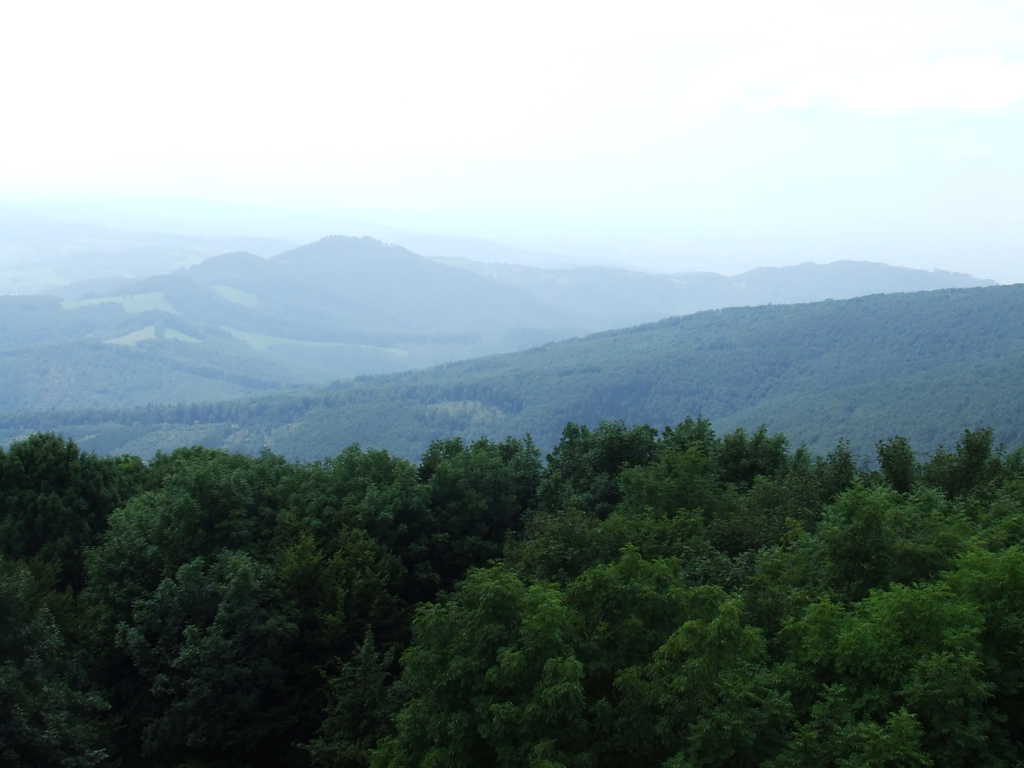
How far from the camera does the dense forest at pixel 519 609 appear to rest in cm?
1354

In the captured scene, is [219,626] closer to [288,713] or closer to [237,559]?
[237,559]

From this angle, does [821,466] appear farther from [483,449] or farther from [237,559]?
[237,559]

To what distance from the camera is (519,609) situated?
15852mm

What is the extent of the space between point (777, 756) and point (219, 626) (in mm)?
15687

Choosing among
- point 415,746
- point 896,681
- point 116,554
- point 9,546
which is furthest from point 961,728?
point 9,546

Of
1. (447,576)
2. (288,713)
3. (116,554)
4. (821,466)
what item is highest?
(821,466)

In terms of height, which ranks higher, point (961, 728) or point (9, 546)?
point (961, 728)

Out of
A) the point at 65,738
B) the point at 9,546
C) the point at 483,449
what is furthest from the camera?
the point at 483,449

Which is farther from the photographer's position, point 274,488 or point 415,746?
point 274,488

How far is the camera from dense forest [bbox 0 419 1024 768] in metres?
13.5

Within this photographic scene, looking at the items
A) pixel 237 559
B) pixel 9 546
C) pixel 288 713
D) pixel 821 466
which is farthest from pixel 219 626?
pixel 821 466

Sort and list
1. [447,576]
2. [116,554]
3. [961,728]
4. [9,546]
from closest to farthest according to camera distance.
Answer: [961,728]
[116,554]
[9,546]
[447,576]

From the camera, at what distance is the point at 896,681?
13406 mm

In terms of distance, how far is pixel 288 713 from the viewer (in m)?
24.0
